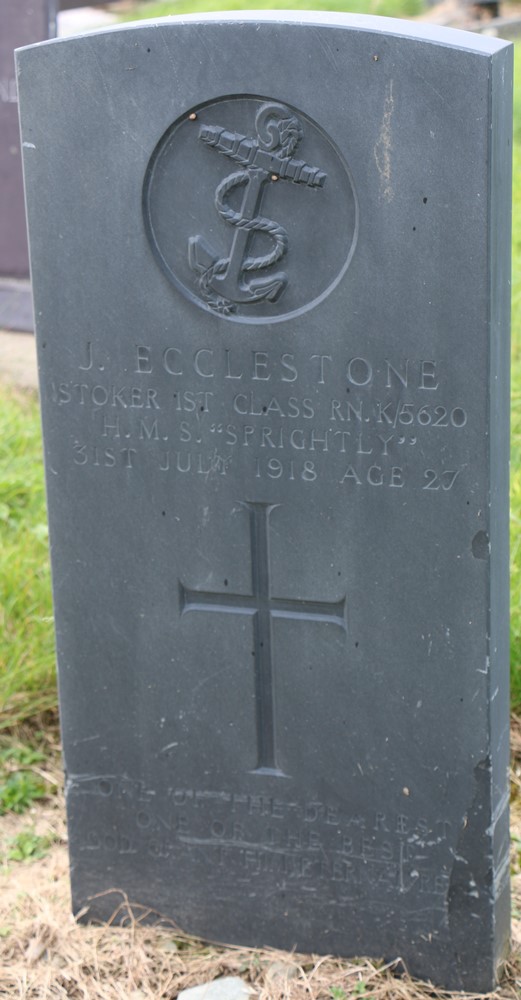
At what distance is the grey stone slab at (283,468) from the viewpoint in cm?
188

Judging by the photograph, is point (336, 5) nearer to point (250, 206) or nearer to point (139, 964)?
point (250, 206)

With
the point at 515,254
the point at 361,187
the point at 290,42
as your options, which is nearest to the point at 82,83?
the point at 290,42

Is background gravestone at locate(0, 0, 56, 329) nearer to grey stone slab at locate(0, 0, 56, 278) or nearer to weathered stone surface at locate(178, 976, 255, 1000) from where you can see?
grey stone slab at locate(0, 0, 56, 278)

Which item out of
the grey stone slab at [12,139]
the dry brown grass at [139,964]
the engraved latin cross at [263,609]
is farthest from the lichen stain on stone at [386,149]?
the grey stone slab at [12,139]

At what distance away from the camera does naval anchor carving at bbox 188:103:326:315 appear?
6.23ft

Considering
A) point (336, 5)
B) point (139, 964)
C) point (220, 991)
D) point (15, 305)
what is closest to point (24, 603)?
point (139, 964)

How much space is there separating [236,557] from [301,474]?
0.20m

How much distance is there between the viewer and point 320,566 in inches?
82.7

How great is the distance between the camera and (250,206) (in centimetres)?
195

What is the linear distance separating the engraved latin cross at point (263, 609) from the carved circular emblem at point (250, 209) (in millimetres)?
362

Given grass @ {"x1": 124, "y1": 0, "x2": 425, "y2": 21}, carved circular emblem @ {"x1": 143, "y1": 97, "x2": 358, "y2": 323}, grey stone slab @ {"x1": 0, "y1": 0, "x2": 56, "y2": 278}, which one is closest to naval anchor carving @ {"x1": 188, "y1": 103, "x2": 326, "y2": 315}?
carved circular emblem @ {"x1": 143, "y1": 97, "x2": 358, "y2": 323}

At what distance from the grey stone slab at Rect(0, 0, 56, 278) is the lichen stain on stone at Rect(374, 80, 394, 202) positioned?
138 inches

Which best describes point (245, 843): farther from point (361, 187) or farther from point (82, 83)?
point (82, 83)

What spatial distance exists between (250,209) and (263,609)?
678mm
